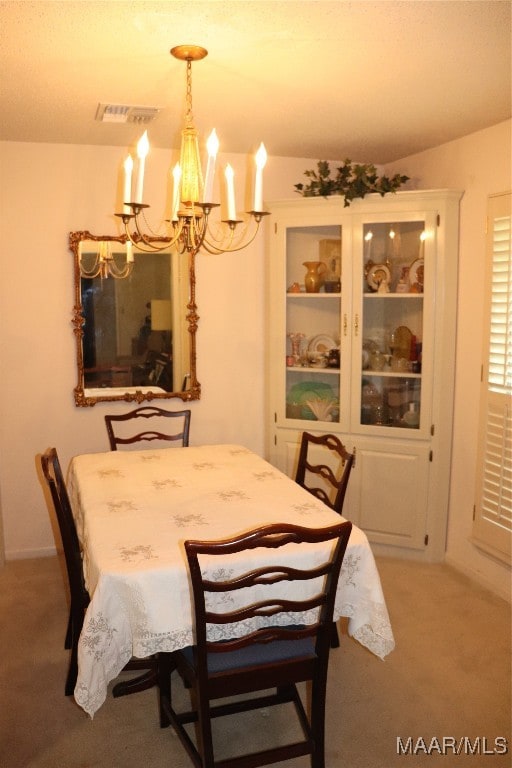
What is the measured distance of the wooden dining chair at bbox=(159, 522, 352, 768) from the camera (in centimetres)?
185

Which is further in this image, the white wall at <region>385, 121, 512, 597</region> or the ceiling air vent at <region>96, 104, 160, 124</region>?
the white wall at <region>385, 121, 512, 597</region>

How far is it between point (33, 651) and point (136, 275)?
2064mm

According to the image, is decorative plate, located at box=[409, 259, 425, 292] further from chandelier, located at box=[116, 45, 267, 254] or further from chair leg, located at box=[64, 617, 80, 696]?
chair leg, located at box=[64, 617, 80, 696]

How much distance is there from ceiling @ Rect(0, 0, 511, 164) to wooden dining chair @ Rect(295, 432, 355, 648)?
148cm

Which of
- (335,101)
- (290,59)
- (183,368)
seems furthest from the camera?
(183,368)

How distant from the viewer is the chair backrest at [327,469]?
2672 millimetres

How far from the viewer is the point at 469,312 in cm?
355

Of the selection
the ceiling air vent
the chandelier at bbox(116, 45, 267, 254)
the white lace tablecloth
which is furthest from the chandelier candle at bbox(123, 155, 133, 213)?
the white lace tablecloth

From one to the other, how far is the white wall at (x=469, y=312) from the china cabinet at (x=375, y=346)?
0.06 m

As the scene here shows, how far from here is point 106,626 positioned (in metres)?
1.91

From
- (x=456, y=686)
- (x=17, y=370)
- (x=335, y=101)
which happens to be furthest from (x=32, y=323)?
(x=456, y=686)

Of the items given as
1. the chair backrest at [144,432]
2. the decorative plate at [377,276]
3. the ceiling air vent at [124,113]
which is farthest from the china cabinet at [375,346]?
the ceiling air vent at [124,113]

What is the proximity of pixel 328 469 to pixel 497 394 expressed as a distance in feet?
3.46

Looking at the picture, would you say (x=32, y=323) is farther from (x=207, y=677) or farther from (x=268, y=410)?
(x=207, y=677)
